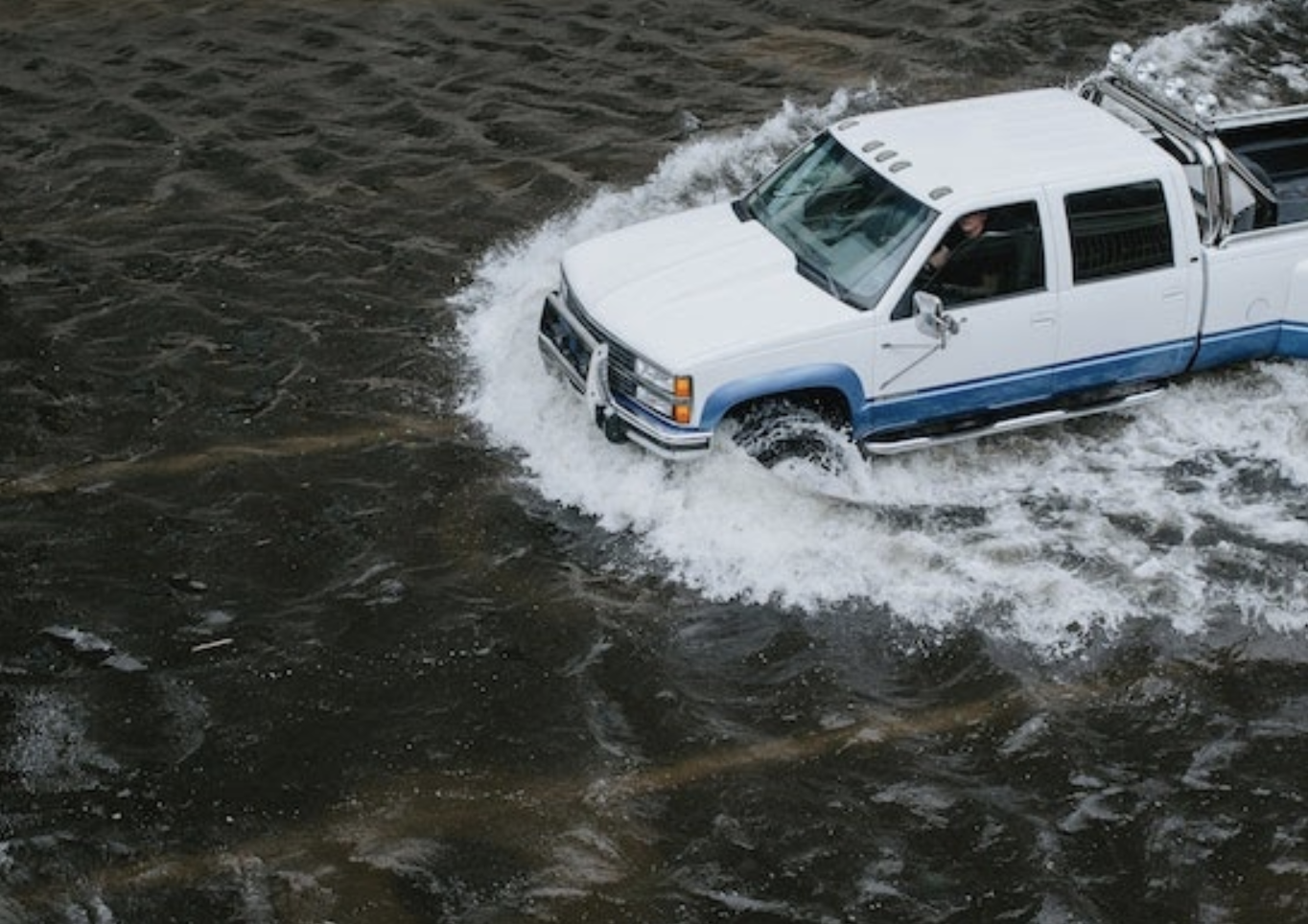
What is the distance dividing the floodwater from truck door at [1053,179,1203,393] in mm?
771

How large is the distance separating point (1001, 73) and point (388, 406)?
8.50 metres

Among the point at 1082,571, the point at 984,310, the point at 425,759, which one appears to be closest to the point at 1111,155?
the point at 984,310

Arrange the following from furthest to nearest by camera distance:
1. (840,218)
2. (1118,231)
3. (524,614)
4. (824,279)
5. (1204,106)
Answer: (1204,106) < (840,218) < (1118,231) < (824,279) < (524,614)

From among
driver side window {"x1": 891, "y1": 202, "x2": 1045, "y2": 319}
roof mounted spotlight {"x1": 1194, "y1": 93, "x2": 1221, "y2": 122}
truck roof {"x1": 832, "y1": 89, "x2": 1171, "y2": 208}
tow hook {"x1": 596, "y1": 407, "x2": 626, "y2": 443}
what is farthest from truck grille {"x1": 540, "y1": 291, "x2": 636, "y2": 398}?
roof mounted spotlight {"x1": 1194, "y1": 93, "x2": 1221, "y2": 122}

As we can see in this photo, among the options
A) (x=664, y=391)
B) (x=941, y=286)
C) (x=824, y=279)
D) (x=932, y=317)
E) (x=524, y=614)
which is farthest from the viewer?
(x=824, y=279)

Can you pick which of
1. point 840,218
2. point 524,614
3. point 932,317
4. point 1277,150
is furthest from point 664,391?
point 1277,150

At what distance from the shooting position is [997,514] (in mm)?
10242

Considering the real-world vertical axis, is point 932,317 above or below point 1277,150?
below

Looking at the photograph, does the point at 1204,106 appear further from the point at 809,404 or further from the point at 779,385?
the point at 779,385

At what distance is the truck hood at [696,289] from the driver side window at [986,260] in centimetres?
60

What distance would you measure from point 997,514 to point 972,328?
1212 millimetres

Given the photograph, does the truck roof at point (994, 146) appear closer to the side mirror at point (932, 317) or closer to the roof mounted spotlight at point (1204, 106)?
the roof mounted spotlight at point (1204, 106)

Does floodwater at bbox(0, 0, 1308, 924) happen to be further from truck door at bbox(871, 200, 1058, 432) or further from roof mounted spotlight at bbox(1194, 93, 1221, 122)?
roof mounted spotlight at bbox(1194, 93, 1221, 122)

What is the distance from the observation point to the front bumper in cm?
964
